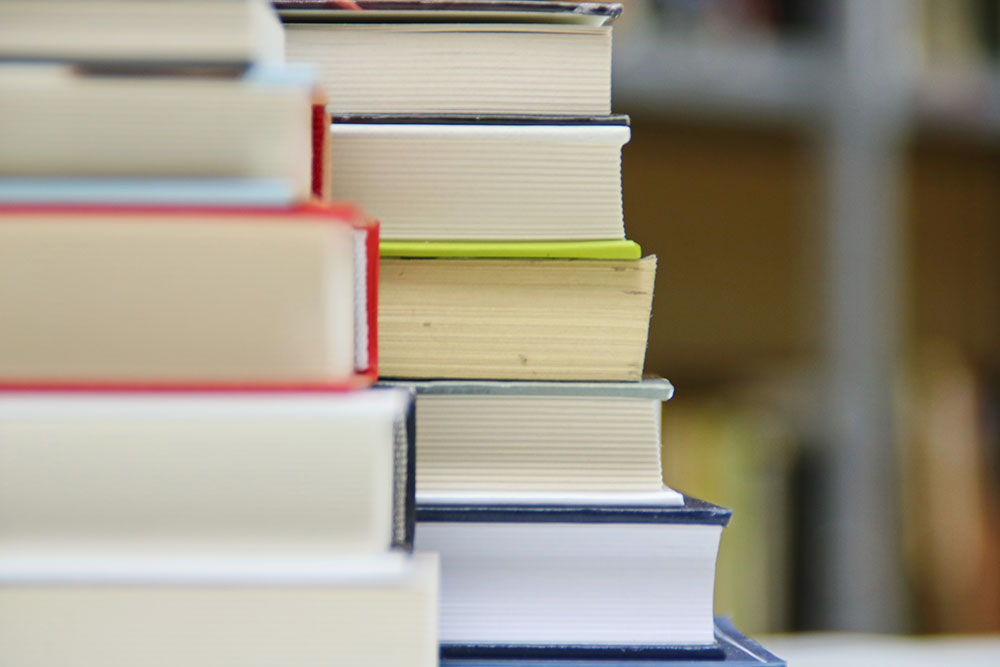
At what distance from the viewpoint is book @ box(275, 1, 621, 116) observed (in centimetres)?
48

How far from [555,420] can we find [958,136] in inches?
49.5

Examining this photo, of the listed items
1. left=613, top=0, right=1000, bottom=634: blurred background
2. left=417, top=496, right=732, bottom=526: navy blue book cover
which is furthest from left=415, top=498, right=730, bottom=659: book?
left=613, top=0, right=1000, bottom=634: blurred background

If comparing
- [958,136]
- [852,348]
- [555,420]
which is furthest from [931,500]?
[555,420]

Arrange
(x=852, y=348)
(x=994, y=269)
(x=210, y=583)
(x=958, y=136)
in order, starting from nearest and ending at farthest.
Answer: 1. (x=210, y=583)
2. (x=852, y=348)
3. (x=958, y=136)
4. (x=994, y=269)

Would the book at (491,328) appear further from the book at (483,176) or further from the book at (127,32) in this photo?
the book at (127,32)

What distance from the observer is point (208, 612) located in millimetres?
354

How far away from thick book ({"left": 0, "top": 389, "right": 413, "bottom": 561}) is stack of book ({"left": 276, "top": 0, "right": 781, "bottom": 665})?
0.08m

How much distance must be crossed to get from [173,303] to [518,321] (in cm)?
16

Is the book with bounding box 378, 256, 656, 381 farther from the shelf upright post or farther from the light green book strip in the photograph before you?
the shelf upright post

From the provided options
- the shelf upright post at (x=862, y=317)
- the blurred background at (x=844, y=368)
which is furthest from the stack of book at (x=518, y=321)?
the shelf upright post at (x=862, y=317)

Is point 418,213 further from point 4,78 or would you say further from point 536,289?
point 4,78

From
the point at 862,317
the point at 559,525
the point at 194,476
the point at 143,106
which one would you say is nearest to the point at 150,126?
the point at 143,106

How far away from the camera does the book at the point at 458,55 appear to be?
480mm

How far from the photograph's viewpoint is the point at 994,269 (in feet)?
5.86
